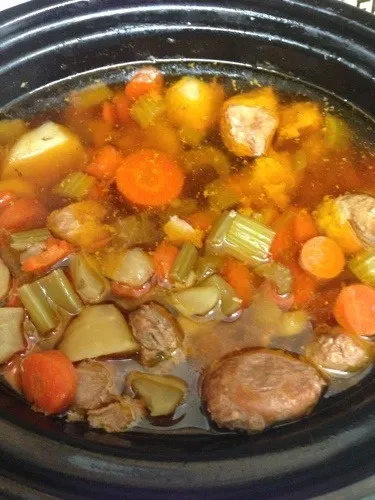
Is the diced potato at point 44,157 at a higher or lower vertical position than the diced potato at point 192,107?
lower

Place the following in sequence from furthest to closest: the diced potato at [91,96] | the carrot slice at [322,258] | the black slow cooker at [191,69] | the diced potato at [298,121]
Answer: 1. the diced potato at [91,96]
2. the diced potato at [298,121]
3. the carrot slice at [322,258]
4. the black slow cooker at [191,69]

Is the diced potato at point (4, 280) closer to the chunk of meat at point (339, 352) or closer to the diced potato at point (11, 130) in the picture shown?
the diced potato at point (11, 130)

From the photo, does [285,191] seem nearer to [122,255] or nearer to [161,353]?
[122,255]

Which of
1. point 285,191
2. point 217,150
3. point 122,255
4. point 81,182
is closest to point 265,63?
point 217,150

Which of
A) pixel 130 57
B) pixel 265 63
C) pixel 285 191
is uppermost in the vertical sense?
pixel 265 63

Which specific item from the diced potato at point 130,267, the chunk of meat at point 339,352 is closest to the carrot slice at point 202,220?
the diced potato at point 130,267

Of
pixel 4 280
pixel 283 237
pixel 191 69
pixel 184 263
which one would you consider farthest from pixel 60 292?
pixel 191 69
